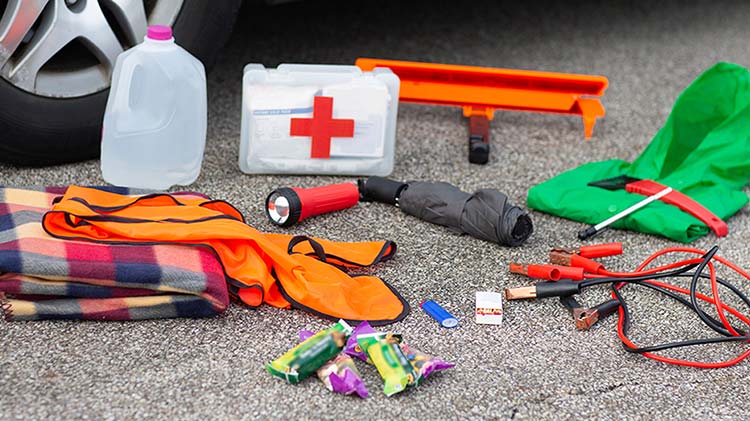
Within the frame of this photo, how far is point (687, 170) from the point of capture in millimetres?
2682

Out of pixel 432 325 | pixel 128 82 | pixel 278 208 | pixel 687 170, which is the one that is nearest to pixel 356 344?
pixel 432 325

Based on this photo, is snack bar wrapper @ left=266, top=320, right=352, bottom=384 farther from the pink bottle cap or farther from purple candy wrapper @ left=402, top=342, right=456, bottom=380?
the pink bottle cap

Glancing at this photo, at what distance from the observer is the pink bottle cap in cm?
241

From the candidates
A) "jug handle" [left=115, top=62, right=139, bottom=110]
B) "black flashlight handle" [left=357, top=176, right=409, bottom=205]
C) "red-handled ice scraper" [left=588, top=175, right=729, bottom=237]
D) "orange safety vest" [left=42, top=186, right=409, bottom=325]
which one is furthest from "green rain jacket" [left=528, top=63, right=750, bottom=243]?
"jug handle" [left=115, top=62, right=139, bottom=110]

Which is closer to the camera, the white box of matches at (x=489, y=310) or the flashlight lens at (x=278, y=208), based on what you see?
the white box of matches at (x=489, y=310)

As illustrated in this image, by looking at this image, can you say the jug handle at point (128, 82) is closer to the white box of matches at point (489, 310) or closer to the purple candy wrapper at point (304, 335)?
the purple candy wrapper at point (304, 335)

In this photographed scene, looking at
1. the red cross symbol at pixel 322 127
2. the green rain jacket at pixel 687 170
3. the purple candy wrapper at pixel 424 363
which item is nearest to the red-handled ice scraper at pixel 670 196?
the green rain jacket at pixel 687 170

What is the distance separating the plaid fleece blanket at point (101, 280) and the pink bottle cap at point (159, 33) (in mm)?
658

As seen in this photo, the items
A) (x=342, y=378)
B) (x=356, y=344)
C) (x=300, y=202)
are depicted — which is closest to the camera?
(x=342, y=378)

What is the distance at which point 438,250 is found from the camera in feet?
7.63

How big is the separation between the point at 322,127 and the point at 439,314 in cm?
79

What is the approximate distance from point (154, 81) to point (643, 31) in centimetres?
245

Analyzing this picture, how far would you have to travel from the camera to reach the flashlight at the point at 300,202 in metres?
2.36

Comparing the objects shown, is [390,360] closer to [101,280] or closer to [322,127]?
[101,280]
